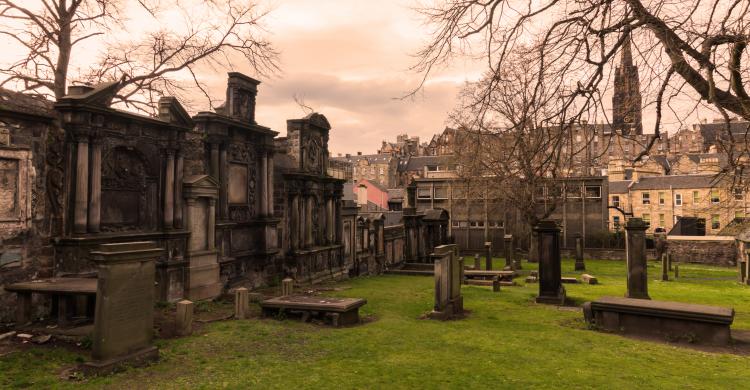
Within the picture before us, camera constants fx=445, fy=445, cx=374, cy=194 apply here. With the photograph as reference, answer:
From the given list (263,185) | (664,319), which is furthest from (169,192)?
(664,319)

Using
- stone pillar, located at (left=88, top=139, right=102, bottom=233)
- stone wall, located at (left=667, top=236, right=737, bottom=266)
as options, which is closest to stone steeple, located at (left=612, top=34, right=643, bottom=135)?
stone pillar, located at (left=88, top=139, right=102, bottom=233)

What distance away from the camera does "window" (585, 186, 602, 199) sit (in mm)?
35156

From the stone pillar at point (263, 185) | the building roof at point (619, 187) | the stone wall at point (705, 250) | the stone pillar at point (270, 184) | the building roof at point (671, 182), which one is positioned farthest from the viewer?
the building roof at point (619, 187)

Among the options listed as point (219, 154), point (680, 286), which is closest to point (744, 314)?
point (680, 286)

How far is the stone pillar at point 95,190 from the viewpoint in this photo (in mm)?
9859

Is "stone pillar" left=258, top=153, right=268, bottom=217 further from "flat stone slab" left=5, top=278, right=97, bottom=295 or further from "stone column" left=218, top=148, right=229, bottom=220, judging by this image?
"flat stone slab" left=5, top=278, right=97, bottom=295

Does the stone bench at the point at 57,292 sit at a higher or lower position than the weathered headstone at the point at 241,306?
higher

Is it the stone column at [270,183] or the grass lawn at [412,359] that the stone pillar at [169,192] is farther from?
the stone column at [270,183]

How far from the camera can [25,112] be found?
8.72m

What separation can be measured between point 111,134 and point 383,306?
819cm

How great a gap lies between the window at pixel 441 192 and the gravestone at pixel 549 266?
26.4 metres

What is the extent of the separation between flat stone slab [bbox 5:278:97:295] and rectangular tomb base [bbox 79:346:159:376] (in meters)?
1.79

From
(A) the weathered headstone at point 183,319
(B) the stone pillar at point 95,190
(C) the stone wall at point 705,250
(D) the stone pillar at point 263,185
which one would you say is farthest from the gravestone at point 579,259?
(B) the stone pillar at point 95,190

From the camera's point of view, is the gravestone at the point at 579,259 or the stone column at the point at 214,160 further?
the gravestone at the point at 579,259
